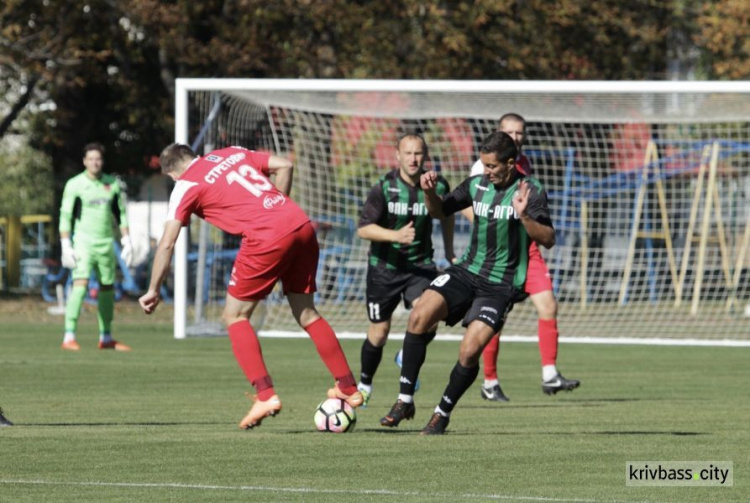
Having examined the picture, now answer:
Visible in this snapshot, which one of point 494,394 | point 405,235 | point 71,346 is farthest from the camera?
point 71,346

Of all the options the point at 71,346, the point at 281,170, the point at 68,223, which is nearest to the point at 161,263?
the point at 281,170

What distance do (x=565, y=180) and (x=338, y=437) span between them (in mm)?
14508

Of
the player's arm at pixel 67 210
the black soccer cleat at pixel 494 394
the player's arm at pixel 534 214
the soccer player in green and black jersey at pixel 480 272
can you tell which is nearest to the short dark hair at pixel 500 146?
the soccer player in green and black jersey at pixel 480 272

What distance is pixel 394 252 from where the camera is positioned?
37.4 feet

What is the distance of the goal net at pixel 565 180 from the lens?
62.9ft

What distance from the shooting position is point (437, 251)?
22.9m

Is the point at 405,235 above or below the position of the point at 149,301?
above

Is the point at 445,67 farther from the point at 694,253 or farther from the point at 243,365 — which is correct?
the point at 243,365

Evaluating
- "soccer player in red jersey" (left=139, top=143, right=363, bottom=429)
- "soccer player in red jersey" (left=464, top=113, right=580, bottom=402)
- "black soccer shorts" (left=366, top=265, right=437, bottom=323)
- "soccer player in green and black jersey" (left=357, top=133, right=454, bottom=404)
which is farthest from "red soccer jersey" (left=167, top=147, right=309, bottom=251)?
"soccer player in red jersey" (left=464, top=113, right=580, bottom=402)

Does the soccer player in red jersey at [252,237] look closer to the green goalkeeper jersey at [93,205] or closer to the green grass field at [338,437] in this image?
the green grass field at [338,437]

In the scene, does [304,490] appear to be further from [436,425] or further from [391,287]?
[391,287]

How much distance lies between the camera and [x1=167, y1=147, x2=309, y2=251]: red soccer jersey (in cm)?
916

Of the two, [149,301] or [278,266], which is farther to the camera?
[278,266]

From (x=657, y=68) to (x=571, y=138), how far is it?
33.6 ft
